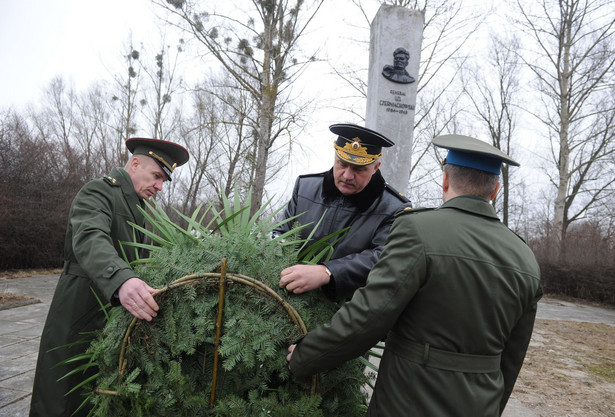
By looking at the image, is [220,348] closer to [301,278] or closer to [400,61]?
[301,278]

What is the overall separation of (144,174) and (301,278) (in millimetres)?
1600

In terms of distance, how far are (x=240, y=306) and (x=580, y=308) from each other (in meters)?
14.5

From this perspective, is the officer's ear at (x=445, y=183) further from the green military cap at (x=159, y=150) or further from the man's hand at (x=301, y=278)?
the green military cap at (x=159, y=150)

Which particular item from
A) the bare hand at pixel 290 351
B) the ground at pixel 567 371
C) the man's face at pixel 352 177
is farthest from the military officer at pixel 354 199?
the ground at pixel 567 371

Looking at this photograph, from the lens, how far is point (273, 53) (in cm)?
1064

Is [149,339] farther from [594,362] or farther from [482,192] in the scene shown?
[594,362]

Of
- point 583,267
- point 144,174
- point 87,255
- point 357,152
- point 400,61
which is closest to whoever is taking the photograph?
point 87,255

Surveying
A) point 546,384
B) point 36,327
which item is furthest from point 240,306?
point 36,327

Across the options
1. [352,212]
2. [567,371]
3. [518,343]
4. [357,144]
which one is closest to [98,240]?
[352,212]

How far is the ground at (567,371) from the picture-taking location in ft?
14.2

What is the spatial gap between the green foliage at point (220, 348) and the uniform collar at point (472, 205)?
655 millimetres

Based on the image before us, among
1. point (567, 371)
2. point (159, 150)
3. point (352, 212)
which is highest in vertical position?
point (159, 150)

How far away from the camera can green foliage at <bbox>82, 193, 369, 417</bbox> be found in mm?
1446

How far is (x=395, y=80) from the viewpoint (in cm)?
650
